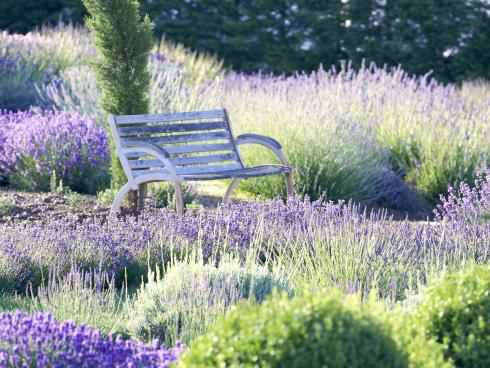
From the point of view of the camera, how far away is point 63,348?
9.48 ft

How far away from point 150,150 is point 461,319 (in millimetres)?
3563

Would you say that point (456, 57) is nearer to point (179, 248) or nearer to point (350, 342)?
point (179, 248)

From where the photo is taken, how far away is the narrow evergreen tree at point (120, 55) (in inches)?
269

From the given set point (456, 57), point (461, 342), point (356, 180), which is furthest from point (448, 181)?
point (456, 57)

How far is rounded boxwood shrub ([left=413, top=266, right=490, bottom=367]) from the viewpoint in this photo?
2.90 m

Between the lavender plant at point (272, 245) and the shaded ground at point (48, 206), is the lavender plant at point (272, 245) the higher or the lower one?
the higher one

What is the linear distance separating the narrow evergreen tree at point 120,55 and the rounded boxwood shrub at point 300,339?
4.53 m

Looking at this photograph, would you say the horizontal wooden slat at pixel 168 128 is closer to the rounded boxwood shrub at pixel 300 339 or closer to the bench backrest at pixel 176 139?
the bench backrest at pixel 176 139

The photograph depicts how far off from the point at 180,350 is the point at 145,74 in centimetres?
439

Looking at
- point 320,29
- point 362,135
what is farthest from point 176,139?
point 320,29

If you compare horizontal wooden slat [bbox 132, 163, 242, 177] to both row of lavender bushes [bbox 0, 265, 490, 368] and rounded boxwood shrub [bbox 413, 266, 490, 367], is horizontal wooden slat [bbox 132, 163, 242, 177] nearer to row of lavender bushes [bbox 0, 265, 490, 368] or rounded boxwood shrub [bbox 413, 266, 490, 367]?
row of lavender bushes [bbox 0, 265, 490, 368]

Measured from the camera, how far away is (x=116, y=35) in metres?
6.86

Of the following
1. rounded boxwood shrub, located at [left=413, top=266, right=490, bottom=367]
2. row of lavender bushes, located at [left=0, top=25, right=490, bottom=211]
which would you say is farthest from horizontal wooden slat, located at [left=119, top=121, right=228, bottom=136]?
rounded boxwood shrub, located at [left=413, top=266, right=490, bottom=367]

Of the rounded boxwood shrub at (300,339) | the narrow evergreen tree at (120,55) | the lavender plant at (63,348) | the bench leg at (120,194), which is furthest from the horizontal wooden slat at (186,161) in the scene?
the rounded boxwood shrub at (300,339)
